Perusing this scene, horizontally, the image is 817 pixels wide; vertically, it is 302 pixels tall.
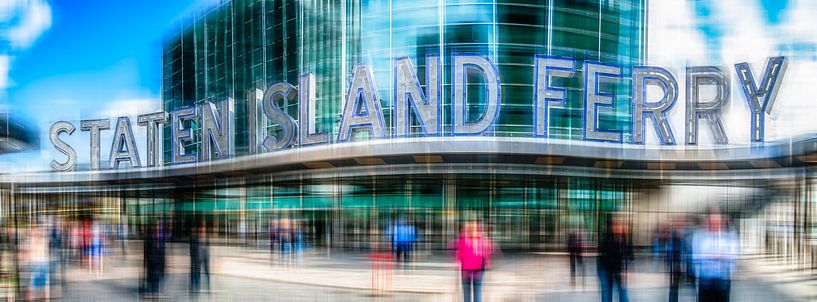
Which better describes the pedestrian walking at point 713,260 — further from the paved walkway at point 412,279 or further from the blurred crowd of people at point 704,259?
the paved walkway at point 412,279

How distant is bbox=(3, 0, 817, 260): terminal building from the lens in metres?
29.2

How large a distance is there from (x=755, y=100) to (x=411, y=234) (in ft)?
60.9

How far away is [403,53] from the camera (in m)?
29.8

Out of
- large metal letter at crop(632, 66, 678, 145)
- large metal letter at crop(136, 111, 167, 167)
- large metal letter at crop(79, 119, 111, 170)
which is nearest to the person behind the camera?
large metal letter at crop(632, 66, 678, 145)

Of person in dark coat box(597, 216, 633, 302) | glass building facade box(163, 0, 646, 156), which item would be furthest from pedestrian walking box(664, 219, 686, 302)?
glass building facade box(163, 0, 646, 156)

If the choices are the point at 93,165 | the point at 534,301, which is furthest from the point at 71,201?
the point at 534,301

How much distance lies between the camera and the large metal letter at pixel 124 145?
41156 mm

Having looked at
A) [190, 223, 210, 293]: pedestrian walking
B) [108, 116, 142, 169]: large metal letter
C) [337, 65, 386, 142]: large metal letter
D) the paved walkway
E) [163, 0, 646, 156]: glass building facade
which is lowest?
the paved walkway

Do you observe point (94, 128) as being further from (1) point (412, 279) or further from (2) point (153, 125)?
(1) point (412, 279)

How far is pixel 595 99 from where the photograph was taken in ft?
98.0

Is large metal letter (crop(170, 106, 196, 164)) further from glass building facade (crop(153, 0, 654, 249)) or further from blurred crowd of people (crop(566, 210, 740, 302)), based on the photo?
blurred crowd of people (crop(566, 210, 740, 302))

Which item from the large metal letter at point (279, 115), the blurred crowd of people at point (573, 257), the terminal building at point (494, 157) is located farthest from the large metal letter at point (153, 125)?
the blurred crowd of people at point (573, 257)

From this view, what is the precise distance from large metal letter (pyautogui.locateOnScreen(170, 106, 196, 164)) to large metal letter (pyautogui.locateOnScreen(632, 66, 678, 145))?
79.5ft

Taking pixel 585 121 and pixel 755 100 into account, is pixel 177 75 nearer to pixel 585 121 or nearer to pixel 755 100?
pixel 585 121
